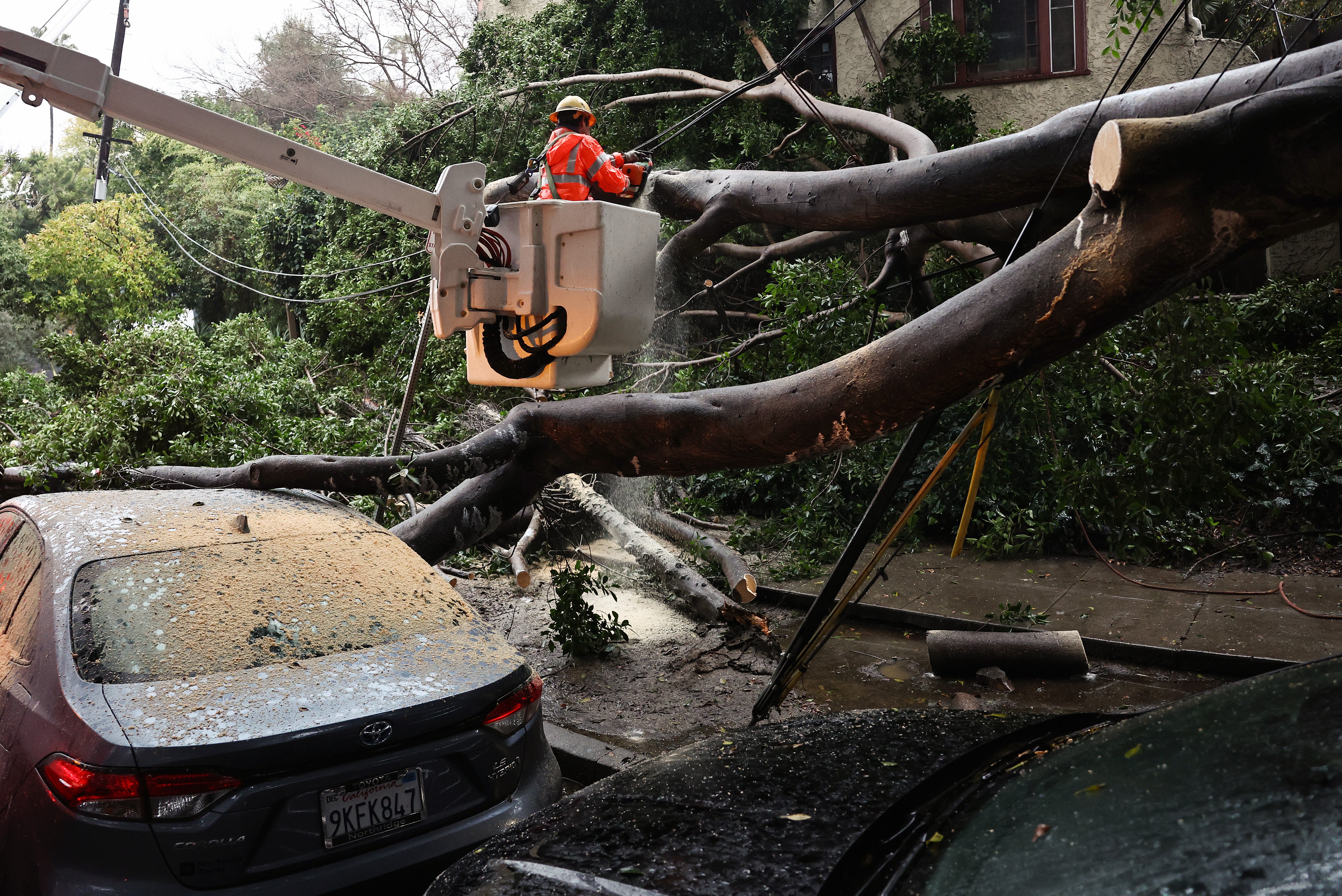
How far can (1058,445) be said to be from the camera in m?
7.02

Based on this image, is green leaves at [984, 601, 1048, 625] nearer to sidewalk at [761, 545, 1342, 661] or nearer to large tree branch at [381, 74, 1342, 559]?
sidewalk at [761, 545, 1342, 661]

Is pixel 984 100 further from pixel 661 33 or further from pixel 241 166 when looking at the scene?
pixel 241 166

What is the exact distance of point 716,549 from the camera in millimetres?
7230

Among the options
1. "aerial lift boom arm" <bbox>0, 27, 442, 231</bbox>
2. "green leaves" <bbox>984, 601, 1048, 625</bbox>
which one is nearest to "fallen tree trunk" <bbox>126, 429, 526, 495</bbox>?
"aerial lift boom arm" <bbox>0, 27, 442, 231</bbox>

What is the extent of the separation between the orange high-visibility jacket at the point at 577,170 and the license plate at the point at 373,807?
363 centimetres

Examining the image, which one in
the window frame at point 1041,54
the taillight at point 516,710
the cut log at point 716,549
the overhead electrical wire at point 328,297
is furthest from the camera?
the window frame at point 1041,54

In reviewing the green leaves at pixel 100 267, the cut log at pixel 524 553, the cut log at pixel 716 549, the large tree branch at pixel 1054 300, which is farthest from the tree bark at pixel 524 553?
the green leaves at pixel 100 267

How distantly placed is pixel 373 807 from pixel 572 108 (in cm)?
443

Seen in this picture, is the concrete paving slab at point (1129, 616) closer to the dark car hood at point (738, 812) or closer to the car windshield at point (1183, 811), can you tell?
the dark car hood at point (738, 812)

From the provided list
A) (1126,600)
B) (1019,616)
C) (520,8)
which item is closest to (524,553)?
(1019,616)

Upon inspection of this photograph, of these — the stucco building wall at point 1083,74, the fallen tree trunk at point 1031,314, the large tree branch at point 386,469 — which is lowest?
the large tree branch at point 386,469

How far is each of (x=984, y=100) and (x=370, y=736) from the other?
12.1 m

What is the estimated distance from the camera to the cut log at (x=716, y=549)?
6.78m

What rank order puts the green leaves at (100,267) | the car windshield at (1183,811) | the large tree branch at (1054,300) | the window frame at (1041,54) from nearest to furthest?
the car windshield at (1183,811), the large tree branch at (1054,300), the window frame at (1041,54), the green leaves at (100,267)
